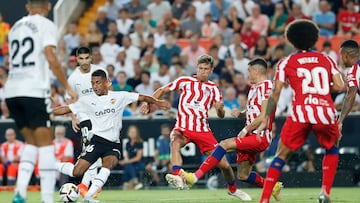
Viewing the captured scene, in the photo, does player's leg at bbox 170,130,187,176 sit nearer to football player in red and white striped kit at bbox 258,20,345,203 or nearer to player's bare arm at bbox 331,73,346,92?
football player in red and white striped kit at bbox 258,20,345,203

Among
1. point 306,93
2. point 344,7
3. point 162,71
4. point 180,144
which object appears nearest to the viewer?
point 306,93

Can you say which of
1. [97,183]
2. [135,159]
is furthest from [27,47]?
[135,159]

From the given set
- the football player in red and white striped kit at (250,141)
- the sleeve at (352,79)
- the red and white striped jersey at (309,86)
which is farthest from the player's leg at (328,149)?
the sleeve at (352,79)

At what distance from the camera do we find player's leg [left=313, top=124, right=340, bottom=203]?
1154 cm

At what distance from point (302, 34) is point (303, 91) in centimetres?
65

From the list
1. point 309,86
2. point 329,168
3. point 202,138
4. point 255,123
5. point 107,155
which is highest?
point 309,86

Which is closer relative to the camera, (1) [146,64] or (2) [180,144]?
(2) [180,144]

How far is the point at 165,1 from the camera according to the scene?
2642cm

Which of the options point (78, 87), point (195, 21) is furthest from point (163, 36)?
point (78, 87)

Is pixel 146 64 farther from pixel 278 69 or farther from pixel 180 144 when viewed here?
pixel 278 69

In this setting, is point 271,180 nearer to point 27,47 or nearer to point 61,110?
point 27,47

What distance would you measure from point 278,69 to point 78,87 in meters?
4.94

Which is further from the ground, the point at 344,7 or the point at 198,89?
the point at 344,7

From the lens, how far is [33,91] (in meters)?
10.9
